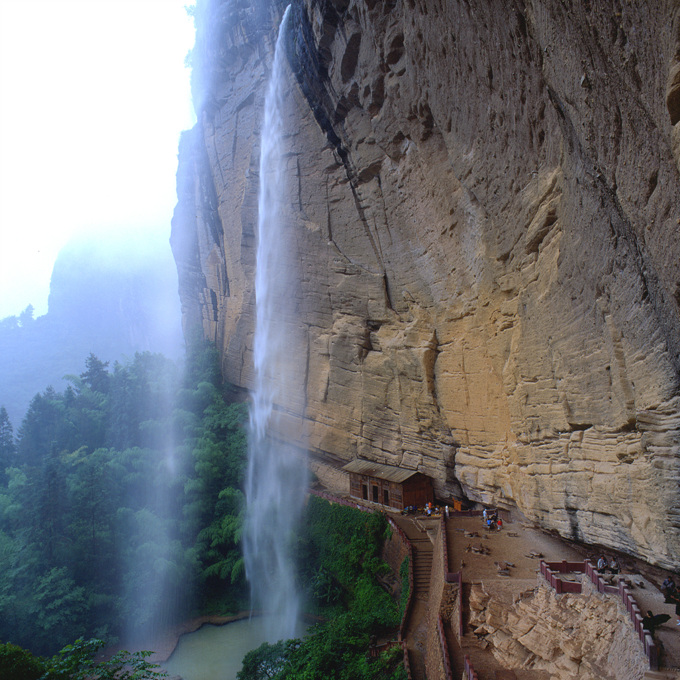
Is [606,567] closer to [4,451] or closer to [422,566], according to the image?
[422,566]

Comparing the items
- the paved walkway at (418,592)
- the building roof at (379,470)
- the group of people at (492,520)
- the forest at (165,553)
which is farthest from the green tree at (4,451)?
the group of people at (492,520)

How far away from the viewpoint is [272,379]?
20422mm

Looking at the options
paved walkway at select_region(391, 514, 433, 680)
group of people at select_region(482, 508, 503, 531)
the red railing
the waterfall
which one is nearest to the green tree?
the waterfall

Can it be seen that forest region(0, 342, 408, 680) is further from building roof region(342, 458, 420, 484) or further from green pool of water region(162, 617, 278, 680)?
building roof region(342, 458, 420, 484)

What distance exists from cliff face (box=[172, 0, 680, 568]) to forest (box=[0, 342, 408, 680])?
310cm

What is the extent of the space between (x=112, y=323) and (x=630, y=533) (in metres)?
76.2

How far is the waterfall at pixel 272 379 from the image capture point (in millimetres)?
16891

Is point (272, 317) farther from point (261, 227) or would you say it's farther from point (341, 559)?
point (341, 559)

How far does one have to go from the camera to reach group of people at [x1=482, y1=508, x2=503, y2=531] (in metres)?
12.4

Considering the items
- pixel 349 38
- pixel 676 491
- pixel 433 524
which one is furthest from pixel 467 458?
pixel 349 38

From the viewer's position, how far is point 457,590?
9195 mm

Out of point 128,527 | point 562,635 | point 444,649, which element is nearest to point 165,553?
point 128,527

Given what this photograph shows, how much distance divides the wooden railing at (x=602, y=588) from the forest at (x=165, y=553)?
3727mm

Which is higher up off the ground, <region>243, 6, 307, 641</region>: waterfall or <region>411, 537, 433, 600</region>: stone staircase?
<region>243, 6, 307, 641</region>: waterfall
